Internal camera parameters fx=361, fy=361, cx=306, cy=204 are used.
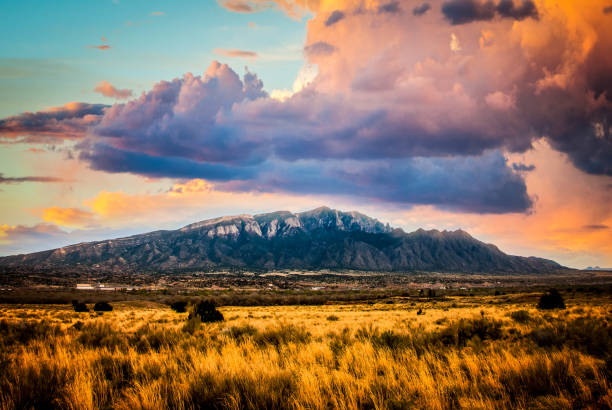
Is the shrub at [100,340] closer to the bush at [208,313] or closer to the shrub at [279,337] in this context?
the shrub at [279,337]

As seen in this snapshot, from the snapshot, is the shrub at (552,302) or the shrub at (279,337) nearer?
the shrub at (279,337)

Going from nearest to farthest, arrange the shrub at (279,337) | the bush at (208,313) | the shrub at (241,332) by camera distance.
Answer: the shrub at (279,337) < the shrub at (241,332) < the bush at (208,313)

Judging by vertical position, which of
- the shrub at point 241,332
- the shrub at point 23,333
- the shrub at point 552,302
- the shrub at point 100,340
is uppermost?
the shrub at point 100,340

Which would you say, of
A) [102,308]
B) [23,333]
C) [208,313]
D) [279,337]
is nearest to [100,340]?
[23,333]

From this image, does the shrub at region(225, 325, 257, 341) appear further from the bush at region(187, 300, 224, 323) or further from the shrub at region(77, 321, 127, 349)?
the bush at region(187, 300, 224, 323)

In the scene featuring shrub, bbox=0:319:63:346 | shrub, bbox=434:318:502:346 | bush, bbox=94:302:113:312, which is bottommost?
bush, bbox=94:302:113:312

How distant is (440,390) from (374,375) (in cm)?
140

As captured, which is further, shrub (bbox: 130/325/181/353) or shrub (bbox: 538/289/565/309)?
shrub (bbox: 538/289/565/309)

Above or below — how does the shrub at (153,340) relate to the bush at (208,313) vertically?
above

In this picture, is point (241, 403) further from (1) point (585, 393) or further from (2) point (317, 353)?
(1) point (585, 393)

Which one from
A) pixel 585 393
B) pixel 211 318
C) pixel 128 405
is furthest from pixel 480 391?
pixel 211 318

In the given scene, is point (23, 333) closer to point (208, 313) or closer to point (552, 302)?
point (208, 313)

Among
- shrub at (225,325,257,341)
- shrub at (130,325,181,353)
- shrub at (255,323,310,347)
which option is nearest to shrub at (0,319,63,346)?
shrub at (130,325,181,353)

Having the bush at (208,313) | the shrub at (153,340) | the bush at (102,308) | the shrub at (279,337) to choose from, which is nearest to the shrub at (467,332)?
the shrub at (279,337)
